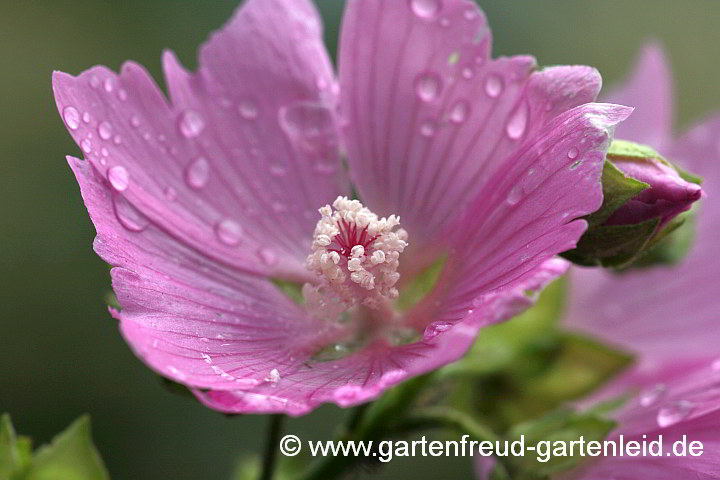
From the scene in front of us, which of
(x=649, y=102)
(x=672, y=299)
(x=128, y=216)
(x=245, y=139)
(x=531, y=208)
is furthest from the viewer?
(x=649, y=102)

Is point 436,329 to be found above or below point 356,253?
below

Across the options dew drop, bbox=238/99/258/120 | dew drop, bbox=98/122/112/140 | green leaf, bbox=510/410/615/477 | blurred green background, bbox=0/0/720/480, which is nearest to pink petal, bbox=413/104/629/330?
green leaf, bbox=510/410/615/477

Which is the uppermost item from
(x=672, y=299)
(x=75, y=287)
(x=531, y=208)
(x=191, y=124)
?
(x=75, y=287)

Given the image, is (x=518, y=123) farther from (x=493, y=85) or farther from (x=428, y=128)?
(x=428, y=128)

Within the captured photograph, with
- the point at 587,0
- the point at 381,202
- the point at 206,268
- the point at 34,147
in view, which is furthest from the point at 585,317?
the point at 587,0

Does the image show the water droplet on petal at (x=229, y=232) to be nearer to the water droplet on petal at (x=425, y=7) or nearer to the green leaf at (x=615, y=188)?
the water droplet on petal at (x=425, y=7)

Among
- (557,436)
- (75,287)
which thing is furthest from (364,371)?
(75,287)

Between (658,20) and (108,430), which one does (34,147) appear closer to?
(108,430)
